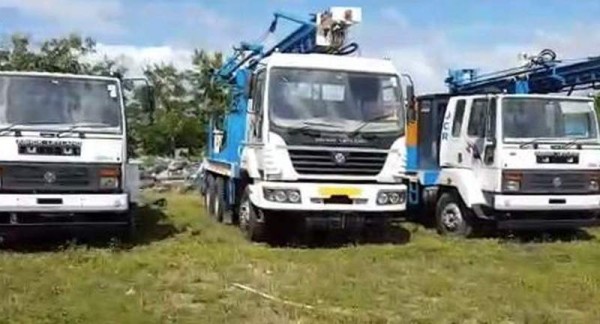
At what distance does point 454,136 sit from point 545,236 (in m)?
2.16

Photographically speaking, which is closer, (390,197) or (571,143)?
(390,197)

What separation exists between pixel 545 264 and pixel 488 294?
2.59 meters

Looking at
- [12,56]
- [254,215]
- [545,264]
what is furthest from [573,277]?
[12,56]

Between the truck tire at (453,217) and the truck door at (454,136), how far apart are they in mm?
564

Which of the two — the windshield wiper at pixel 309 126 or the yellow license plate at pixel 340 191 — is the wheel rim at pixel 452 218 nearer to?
the yellow license plate at pixel 340 191

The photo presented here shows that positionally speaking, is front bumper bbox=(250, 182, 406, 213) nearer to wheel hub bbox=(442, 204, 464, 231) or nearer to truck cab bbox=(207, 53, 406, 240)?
truck cab bbox=(207, 53, 406, 240)

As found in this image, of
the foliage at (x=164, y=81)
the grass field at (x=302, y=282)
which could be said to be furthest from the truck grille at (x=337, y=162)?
the foliage at (x=164, y=81)

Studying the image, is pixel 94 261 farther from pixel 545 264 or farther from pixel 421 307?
pixel 545 264

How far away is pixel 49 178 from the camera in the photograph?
12.1 metres

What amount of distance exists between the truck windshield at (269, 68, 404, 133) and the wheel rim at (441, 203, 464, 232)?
2.43 m

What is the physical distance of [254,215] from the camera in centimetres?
1355

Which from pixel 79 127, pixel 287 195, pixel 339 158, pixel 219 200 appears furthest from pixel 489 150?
pixel 79 127

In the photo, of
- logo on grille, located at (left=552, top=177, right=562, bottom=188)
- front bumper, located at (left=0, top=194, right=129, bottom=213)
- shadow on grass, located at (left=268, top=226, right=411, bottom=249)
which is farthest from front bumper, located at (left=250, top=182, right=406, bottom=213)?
logo on grille, located at (left=552, top=177, right=562, bottom=188)

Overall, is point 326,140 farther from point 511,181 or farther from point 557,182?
point 557,182
